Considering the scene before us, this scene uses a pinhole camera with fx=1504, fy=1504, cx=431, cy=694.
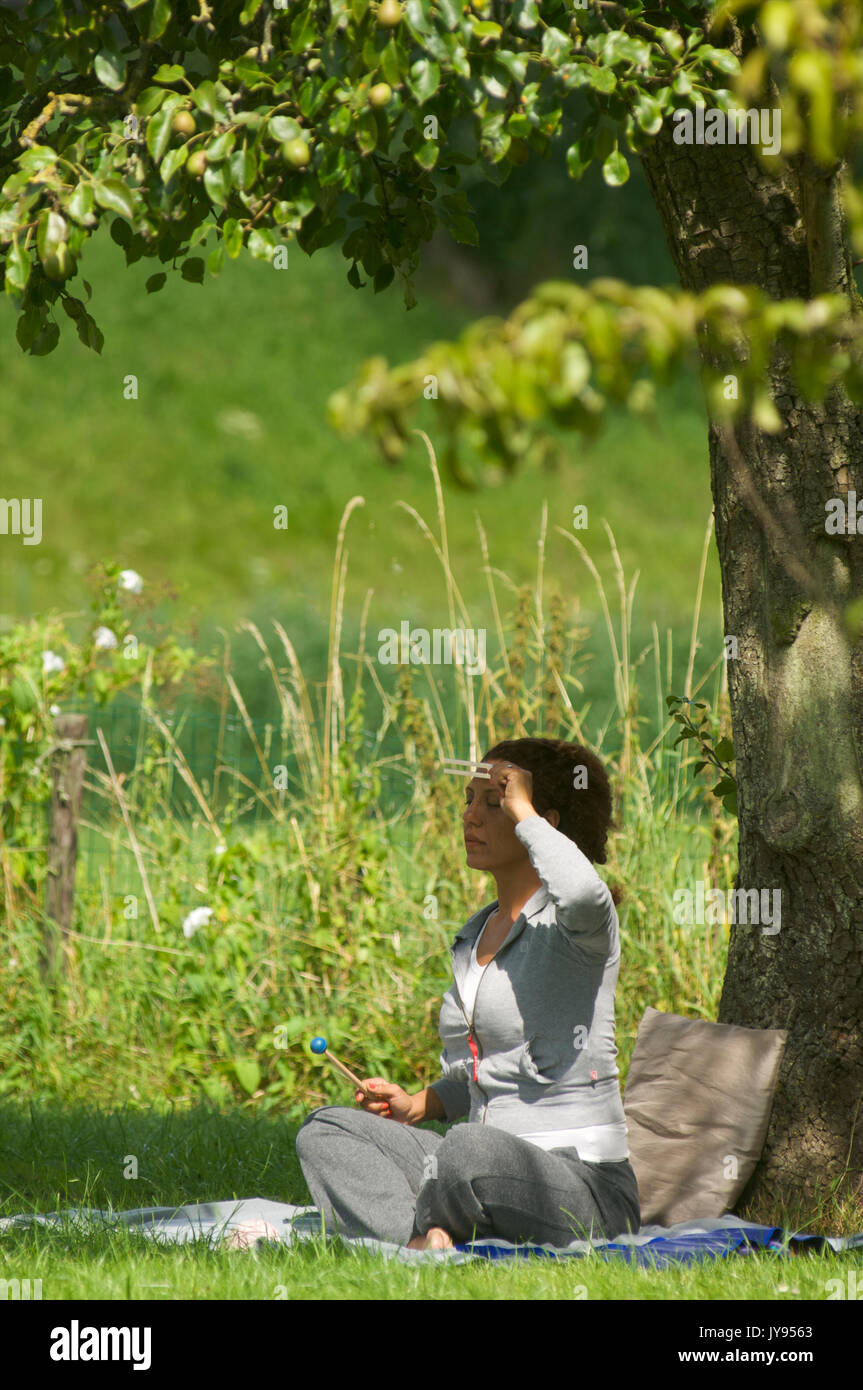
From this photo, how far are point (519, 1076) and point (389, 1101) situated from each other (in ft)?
1.33

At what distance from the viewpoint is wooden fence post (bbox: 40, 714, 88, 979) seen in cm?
531

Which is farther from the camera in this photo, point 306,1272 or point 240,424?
point 240,424

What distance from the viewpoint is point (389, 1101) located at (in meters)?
3.38

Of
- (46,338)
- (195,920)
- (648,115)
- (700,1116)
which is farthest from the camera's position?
(195,920)

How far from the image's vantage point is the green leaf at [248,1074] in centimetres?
469

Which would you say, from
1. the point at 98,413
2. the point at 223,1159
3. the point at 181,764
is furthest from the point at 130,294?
the point at 223,1159

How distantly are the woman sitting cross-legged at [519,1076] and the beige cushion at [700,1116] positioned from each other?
0.72ft

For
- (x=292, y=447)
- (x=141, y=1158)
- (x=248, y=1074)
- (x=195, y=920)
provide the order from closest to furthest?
1. (x=141, y=1158)
2. (x=248, y=1074)
3. (x=195, y=920)
4. (x=292, y=447)

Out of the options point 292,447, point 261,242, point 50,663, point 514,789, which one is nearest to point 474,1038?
point 514,789

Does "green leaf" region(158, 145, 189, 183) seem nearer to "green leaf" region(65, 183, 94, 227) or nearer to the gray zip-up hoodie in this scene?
"green leaf" region(65, 183, 94, 227)

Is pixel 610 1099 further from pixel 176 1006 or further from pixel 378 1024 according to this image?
pixel 176 1006

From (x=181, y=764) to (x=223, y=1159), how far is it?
71.2 inches

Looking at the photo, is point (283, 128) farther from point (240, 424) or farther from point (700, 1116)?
point (240, 424)

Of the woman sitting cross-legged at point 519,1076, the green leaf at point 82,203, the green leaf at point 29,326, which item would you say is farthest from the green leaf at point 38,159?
the woman sitting cross-legged at point 519,1076
